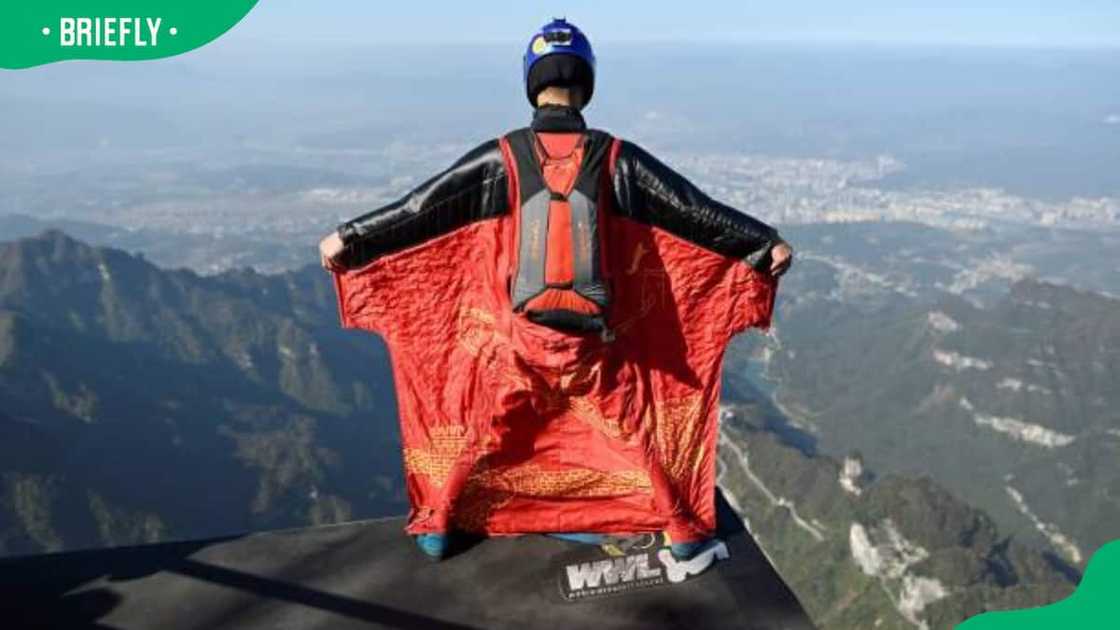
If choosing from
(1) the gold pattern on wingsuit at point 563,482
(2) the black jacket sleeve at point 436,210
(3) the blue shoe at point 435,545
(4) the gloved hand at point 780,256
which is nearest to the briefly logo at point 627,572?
(1) the gold pattern on wingsuit at point 563,482

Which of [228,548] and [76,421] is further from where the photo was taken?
[76,421]

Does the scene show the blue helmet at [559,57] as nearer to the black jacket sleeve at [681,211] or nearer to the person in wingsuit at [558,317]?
the person in wingsuit at [558,317]

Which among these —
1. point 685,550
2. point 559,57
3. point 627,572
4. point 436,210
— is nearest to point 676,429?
point 685,550

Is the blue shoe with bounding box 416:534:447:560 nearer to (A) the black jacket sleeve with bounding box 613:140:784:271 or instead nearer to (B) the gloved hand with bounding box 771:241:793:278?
(A) the black jacket sleeve with bounding box 613:140:784:271

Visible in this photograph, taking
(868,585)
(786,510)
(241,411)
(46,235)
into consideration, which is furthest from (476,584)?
(46,235)

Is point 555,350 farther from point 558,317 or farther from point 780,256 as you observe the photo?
point 780,256

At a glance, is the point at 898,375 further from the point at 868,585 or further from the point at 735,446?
the point at 868,585

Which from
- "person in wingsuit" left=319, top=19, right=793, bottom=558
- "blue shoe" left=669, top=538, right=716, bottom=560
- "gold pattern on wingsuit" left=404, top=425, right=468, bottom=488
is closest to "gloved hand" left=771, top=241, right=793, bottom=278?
"person in wingsuit" left=319, top=19, right=793, bottom=558
